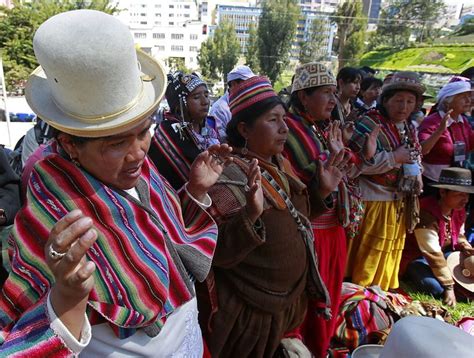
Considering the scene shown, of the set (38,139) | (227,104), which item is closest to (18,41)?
(227,104)

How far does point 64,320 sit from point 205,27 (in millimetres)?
86300

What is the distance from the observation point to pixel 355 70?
181 inches

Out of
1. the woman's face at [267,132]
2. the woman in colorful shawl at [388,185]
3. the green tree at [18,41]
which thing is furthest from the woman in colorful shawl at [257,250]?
the green tree at [18,41]

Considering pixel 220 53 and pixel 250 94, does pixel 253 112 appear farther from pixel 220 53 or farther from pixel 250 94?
pixel 220 53

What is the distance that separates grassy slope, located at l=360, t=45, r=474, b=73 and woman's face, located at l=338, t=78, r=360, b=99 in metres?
29.6

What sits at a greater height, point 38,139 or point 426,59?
point 38,139

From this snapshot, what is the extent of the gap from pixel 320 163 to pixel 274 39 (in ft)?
144

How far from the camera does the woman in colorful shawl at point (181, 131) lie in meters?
2.58

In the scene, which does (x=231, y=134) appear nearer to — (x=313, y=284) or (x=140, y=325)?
(x=313, y=284)

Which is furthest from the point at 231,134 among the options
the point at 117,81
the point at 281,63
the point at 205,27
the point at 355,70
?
the point at 205,27

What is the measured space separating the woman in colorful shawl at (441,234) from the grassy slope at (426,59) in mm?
30247

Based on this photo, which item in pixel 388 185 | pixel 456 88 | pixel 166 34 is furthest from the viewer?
pixel 166 34

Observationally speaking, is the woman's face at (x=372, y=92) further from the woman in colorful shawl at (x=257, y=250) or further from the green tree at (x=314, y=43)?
the green tree at (x=314, y=43)

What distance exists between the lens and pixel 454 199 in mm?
3547
